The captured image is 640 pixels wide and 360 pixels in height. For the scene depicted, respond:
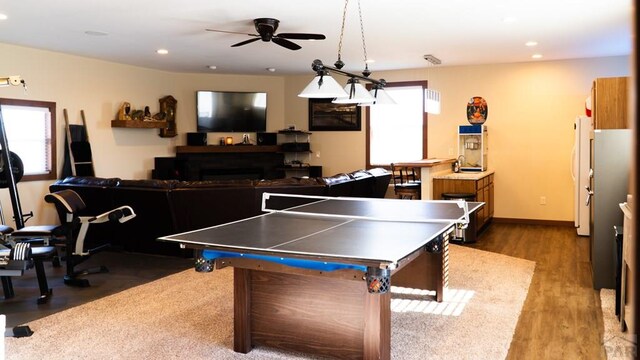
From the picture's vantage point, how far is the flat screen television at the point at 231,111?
31.2 feet

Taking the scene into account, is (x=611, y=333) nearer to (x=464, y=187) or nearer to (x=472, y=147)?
(x=464, y=187)

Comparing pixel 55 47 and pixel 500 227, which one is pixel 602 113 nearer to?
pixel 500 227

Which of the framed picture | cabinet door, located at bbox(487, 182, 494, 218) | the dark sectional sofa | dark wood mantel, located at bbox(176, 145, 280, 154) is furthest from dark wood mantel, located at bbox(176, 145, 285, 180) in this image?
→ cabinet door, located at bbox(487, 182, 494, 218)

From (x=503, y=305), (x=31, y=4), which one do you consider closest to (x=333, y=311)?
(x=503, y=305)

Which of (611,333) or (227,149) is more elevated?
(227,149)

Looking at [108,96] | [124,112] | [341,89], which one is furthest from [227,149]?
[341,89]

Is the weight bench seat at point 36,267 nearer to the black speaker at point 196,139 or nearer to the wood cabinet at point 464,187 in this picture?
the wood cabinet at point 464,187

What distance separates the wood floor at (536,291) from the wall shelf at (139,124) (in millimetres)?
2795

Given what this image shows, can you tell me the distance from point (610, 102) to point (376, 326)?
3420 mm

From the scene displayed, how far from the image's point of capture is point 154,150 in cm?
923

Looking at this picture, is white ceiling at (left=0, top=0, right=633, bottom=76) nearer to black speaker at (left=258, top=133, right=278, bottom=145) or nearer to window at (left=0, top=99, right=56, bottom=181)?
window at (left=0, top=99, right=56, bottom=181)

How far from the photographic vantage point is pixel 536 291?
14.9 ft

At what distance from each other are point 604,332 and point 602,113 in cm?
219

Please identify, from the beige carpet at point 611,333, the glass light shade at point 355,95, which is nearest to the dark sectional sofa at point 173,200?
the glass light shade at point 355,95
